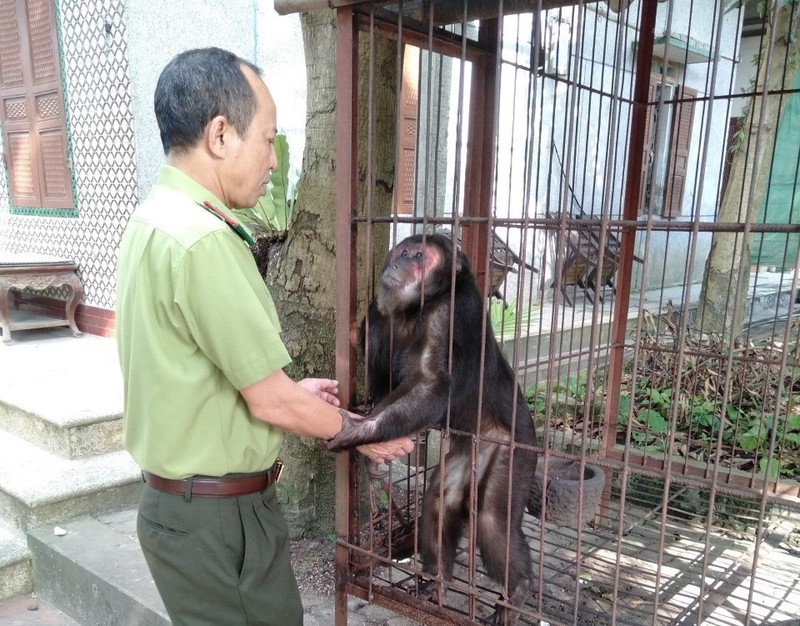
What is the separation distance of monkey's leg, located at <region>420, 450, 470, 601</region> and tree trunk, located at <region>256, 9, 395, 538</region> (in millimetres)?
747

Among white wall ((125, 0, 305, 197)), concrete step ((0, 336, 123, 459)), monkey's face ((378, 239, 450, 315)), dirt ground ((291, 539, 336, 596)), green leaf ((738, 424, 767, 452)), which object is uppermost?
white wall ((125, 0, 305, 197))

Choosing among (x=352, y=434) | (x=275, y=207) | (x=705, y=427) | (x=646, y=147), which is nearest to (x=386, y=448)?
(x=352, y=434)

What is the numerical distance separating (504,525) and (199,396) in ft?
4.26

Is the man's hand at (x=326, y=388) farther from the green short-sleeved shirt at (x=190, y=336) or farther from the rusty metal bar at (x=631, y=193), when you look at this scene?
the rusty metal bar at (x=631, y=193)

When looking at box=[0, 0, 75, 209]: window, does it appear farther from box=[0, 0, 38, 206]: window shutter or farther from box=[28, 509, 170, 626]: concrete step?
box=[28, 509, 170, 626]: concrete step

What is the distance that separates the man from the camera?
1.48 m

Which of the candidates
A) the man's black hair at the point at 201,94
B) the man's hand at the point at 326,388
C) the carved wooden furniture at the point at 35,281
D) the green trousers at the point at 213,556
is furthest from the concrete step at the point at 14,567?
the carved wooden furniture at the point at 35,281

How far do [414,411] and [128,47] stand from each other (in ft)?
14.6

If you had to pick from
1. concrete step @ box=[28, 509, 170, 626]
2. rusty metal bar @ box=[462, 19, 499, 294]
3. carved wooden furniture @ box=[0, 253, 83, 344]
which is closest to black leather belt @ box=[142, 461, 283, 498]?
concrete step @ box=[28, 509, 170, 626]

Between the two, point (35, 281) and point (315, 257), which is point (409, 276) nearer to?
point (315, 257)

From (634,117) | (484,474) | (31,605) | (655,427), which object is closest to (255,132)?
(484,474)

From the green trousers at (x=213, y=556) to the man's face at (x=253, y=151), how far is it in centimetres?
86

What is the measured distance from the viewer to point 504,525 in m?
2.30

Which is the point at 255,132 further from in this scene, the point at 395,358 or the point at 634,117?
the point at 634,117
